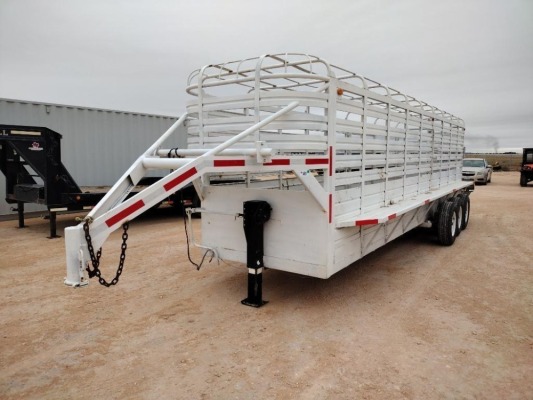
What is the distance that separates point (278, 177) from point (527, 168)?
1939cm

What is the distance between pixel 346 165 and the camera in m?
4.17

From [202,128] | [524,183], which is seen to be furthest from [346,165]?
[524,183]

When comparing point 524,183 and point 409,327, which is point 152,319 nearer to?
point 409,327

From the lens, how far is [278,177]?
5.44m

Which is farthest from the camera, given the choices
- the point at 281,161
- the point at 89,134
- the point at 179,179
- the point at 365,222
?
the point at 89,134

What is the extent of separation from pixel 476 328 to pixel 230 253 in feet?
8.64

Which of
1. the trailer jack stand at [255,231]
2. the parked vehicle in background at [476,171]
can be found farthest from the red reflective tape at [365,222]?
the parked vehicle in background at [476,171]

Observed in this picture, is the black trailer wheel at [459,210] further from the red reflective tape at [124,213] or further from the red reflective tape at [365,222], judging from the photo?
the red reflective tape at [124,213]

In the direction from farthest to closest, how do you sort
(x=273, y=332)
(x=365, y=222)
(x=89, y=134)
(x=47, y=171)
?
(x=89, y=134), (x=47, y=171), (x=365, y=222), (x=273, y=332)

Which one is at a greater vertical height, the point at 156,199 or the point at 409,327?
the point at 156,199

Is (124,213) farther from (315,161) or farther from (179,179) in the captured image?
(315,161)

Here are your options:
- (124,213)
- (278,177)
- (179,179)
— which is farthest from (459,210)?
(124,213)

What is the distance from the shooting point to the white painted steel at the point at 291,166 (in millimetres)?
3428

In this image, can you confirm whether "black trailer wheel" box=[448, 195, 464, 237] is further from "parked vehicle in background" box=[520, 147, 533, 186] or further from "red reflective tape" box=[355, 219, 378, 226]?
"parked vehicle in background" box=[520, 147, 533, 186]
